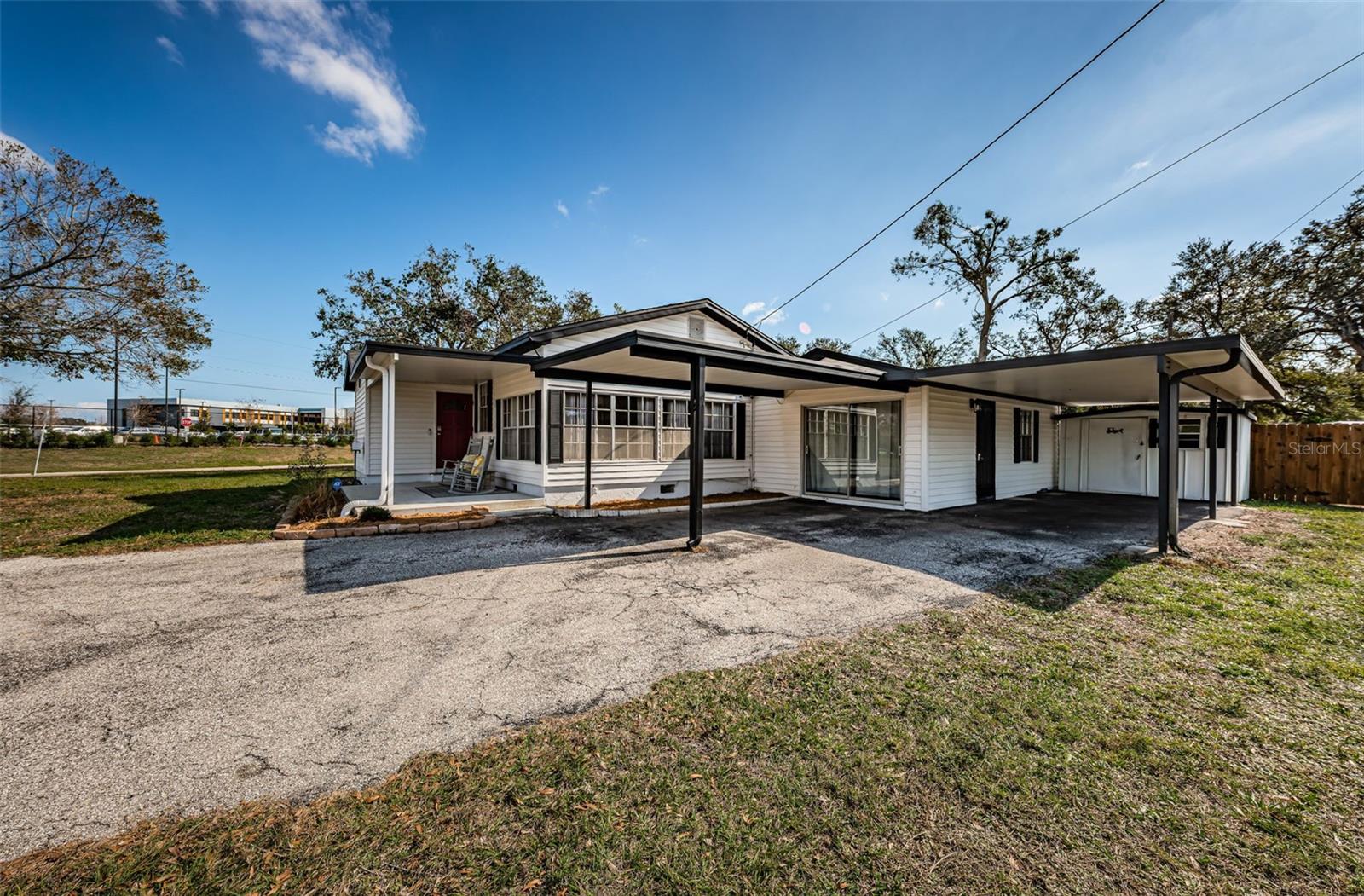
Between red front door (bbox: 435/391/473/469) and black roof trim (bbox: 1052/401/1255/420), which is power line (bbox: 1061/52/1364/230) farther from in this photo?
red front door (bbox: 435/391/473/469)

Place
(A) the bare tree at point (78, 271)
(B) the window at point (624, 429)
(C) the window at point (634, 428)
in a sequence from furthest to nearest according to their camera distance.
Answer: (A) the bare tree at point (78, 271)
(B) the window at point (624, 429)
(C) the window at point (634, 428)

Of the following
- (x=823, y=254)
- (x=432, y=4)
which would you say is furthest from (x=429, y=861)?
(x=823, y=254)

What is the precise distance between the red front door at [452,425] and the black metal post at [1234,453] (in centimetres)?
1647

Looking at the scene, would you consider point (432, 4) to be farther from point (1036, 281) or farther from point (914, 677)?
point (1036, 281)

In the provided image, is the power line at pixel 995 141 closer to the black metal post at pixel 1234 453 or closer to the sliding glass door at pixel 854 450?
the sliding glass door at pixel 854 450

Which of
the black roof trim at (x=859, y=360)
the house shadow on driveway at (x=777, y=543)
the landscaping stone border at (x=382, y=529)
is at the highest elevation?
the black roof trim at (x=859, y=360)

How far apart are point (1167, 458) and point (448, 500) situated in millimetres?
10104

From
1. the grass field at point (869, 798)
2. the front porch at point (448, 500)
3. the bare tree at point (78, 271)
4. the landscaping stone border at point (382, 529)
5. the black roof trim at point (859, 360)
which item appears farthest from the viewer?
the bare tree at point (78, 271)

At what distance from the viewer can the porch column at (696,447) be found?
20.2 ft

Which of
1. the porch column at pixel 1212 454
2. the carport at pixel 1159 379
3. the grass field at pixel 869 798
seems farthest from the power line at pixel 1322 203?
the grass field at pixel 869 798

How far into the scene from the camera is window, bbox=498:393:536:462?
9.60m

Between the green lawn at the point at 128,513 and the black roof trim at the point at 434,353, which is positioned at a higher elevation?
the black roof trim at the point at 434,353

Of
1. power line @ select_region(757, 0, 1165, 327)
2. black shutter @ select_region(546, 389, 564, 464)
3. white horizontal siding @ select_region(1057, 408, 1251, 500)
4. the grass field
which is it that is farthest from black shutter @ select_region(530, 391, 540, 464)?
white horizontal siding @ select_region(1057, 408, 1251, 500)

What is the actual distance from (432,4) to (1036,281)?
23.1 m
